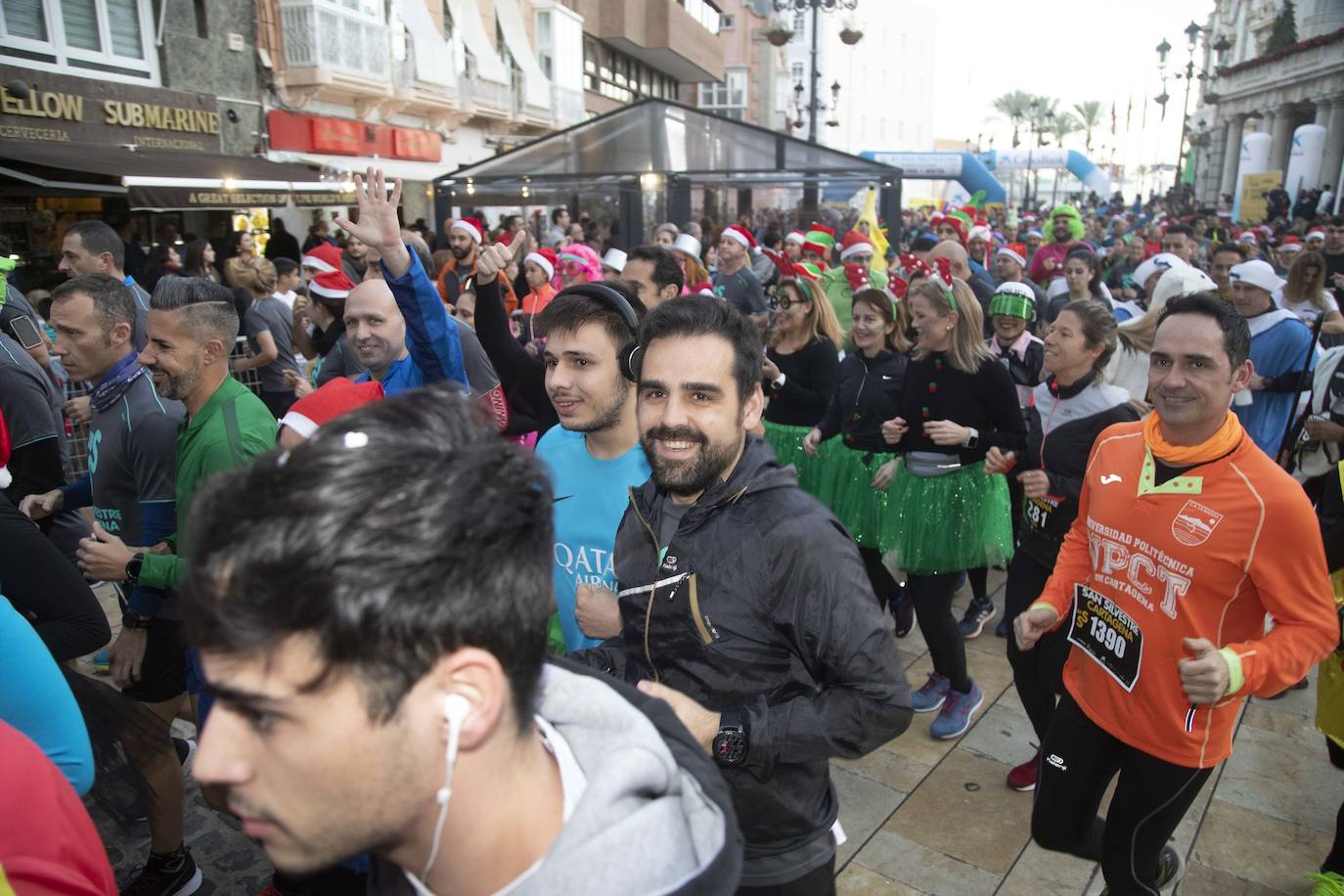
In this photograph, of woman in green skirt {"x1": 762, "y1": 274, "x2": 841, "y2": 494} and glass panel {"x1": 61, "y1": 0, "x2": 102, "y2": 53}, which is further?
glass panel {"x1": 61, "y1": 0, "x2": 102, "y2": 53}

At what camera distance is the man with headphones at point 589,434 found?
8.83 feet

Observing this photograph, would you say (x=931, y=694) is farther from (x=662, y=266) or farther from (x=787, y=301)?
(x=662, y=266)

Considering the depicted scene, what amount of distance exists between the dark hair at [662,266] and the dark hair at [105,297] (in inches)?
98.2

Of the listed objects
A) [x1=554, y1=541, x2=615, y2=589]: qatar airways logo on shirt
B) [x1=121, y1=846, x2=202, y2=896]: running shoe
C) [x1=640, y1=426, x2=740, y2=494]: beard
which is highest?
[x1=640, y1=426, x2=740, y2=494]: beard

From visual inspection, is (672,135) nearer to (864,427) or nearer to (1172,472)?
(864,427)

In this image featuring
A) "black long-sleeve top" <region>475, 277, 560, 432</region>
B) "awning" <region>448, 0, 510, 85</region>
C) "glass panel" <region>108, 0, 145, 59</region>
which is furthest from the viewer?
"awning" <region>448, 0, 510, 85</region>

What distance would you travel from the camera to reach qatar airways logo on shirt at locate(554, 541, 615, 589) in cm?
265

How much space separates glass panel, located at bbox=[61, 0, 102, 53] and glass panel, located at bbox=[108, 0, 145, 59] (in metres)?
0.28

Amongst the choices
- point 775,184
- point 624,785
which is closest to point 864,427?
point 624,785

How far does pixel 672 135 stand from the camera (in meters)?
15.1

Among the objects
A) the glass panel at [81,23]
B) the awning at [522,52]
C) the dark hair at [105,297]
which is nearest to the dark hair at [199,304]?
the dark hair at [105,297]

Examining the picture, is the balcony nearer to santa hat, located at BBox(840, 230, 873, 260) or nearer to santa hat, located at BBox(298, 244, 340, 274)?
santa hat, located at BBox(840, 230, 873, 260)

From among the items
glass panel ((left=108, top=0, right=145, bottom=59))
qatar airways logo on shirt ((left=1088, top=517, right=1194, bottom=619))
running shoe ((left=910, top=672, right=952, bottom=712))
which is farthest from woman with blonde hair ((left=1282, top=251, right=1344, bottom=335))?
glass panel ((left=108, top=0, right=145, bottom=59))

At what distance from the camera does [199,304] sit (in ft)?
10.3
